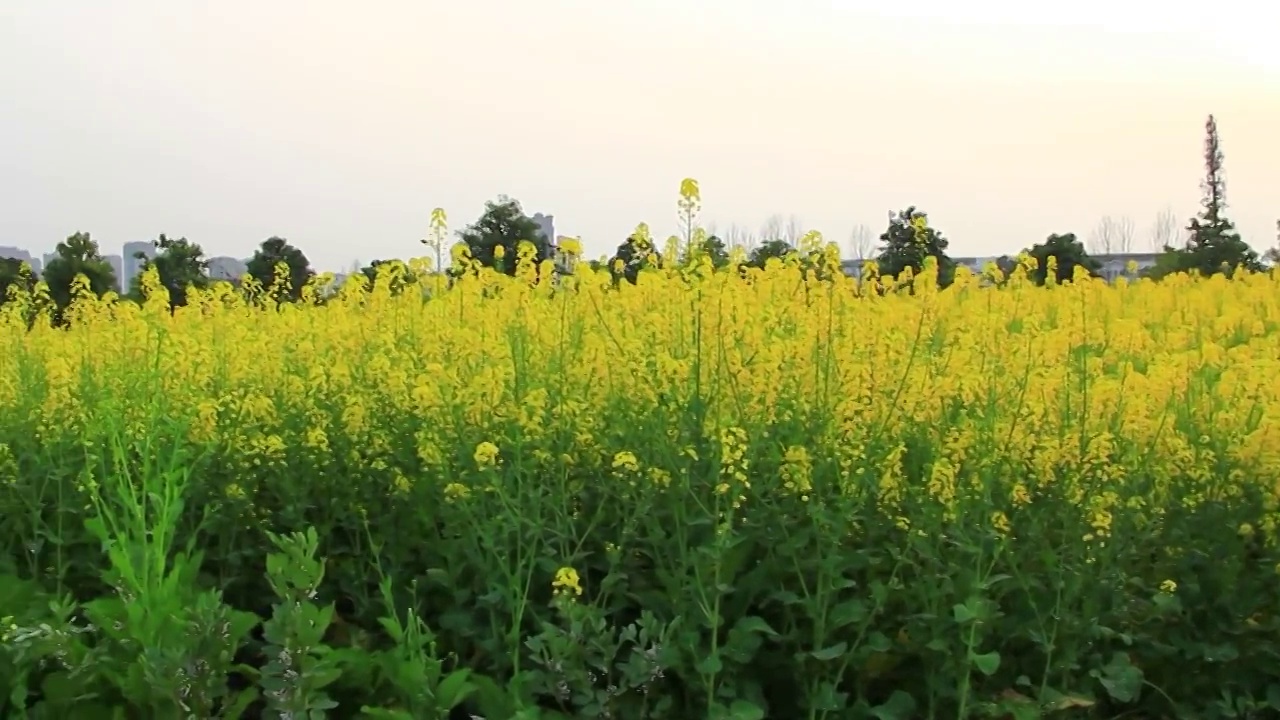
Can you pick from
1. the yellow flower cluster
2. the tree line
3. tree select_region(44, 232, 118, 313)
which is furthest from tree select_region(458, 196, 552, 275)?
tree select_region(44, 232, 118, 313)

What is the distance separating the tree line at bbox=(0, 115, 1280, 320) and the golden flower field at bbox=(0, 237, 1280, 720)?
0.25 meters

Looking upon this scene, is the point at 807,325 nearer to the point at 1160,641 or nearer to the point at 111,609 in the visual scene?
the point at 1160,641

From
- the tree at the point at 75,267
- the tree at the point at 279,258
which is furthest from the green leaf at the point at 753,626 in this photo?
the tree at the point at 75,267

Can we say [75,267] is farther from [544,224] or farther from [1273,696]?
[1273,696]

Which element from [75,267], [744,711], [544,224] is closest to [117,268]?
[75,267]

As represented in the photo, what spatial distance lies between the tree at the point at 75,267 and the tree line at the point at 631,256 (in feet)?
0.05

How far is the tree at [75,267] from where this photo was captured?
14109 millimetres

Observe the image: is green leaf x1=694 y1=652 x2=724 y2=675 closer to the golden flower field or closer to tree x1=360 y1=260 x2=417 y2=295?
the golden flower field

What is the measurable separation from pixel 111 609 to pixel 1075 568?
2.51 meters

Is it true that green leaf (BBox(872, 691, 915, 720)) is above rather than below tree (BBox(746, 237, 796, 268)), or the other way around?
below

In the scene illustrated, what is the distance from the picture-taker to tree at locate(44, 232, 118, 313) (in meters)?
14.1

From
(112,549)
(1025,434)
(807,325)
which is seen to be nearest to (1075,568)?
(1025,434)

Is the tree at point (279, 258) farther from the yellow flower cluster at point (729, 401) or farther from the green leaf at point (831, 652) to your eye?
the green leaf at point (831, 652)

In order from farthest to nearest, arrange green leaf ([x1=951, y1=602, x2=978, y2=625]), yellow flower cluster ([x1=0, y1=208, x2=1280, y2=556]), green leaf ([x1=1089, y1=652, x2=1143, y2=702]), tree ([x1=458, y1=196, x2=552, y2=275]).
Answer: tree ([x1=458, y1=196, x2=552, y2=275]) < yellow flower cluster ([x1=0, y1=208, x2=1280, y2=556]) < green leaf ([x1=1089, y1=652, x2=1143, y2=702]) < green leaf ([x1=951, y1=602, x2=978, y2=625])
